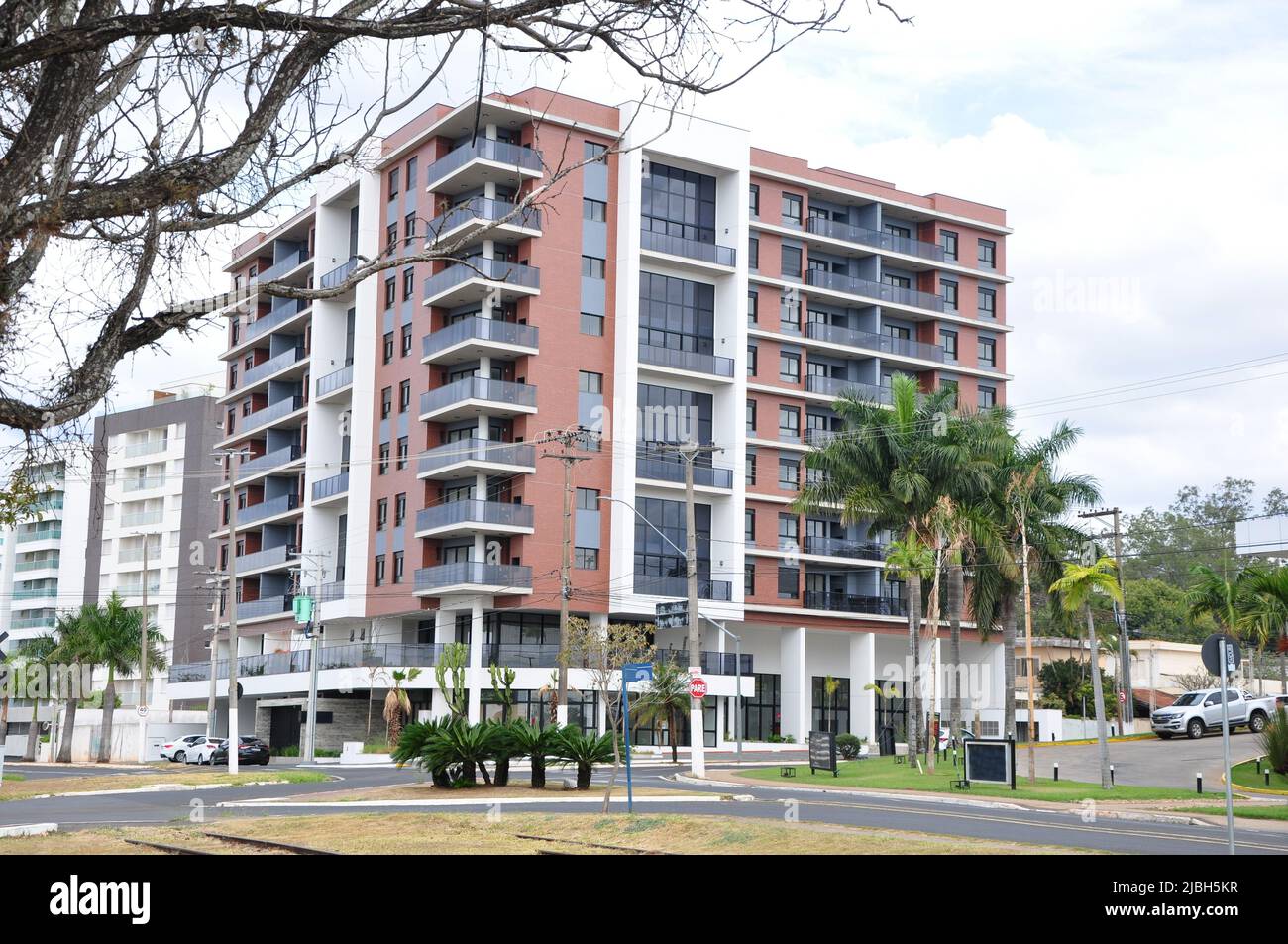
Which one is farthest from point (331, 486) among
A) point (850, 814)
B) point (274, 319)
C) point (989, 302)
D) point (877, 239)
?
point (850, 814)

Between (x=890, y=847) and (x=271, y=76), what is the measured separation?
11.4 metres

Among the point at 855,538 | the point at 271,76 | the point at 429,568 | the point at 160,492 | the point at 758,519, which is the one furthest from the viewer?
the point at 160,492

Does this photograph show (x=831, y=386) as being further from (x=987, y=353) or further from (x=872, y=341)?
(x=987, y=353)

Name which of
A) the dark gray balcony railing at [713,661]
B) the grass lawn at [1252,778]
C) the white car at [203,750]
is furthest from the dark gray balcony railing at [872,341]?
the grass lawn at [1252,778]

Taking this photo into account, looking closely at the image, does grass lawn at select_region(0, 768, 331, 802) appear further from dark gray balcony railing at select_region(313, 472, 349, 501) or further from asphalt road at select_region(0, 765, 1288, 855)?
dark gray balcony railing at select_region(313, 472, 349, 501)

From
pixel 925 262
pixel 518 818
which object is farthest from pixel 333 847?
pixel 925 262

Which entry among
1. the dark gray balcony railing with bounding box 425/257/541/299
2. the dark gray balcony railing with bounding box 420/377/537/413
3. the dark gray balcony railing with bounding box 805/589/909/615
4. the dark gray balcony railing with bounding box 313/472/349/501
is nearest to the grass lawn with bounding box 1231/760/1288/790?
the dark gray balcony railing with bounding box 805/589/909/615

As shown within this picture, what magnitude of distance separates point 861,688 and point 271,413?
37626 millimetres

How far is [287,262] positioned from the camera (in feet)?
→ 268

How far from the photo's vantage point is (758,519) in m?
74.1

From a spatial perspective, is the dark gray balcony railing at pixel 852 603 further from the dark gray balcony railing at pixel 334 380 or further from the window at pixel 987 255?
the dark gray balcony railing at pixel 334 380

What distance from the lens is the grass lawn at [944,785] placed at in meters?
33.4

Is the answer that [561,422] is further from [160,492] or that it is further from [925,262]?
[160,492]

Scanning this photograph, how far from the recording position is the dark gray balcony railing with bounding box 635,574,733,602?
68.1m
